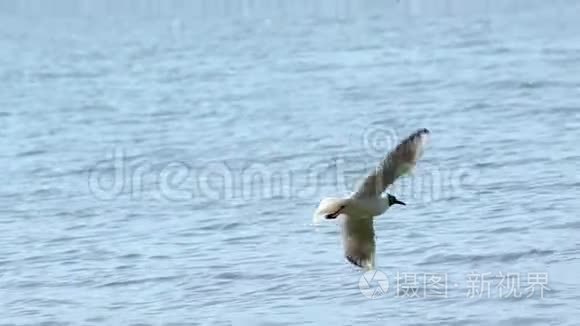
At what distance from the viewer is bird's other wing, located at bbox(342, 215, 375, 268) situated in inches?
315

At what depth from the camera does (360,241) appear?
8.03m

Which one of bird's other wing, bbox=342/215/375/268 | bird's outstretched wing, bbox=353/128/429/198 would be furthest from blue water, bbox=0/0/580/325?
bird's outstretched wing, bbox=353/128/429/198

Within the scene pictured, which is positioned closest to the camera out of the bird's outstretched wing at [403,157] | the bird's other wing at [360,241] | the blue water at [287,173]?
the bird's outstretched wing at [403,157]

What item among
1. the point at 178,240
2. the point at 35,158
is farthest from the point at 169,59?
the point at 178,240

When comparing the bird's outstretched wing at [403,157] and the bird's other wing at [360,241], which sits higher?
the bird's outstretched wing at [403,157]

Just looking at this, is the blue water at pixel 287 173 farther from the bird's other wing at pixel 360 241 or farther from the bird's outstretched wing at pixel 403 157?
the bird's outstretched wing at pixel 403 157

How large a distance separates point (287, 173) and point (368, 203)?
6.75 m

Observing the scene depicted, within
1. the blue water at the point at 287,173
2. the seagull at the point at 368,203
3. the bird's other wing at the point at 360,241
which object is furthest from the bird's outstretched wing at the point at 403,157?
the blue water at the point at 287,173

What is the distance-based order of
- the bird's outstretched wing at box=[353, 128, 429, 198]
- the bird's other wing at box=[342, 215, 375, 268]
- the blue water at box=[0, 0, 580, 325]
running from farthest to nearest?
the blue water at box=[0, 0, 580, 325] → the bird's other wing at box=[342, 215, 375, 268] → the bird's outstretched wing at box=[353, 128, 429, 198]

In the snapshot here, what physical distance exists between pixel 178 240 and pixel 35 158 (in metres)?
5.48

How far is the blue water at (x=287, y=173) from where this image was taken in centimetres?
995

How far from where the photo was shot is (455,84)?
1994 cm

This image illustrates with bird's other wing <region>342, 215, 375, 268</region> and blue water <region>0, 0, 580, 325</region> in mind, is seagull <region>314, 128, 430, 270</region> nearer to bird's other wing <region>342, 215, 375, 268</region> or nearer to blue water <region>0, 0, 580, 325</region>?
bird's other wing <region>342, 215, 375, 268</region>

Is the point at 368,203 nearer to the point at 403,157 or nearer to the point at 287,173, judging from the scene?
the point at 403,157
